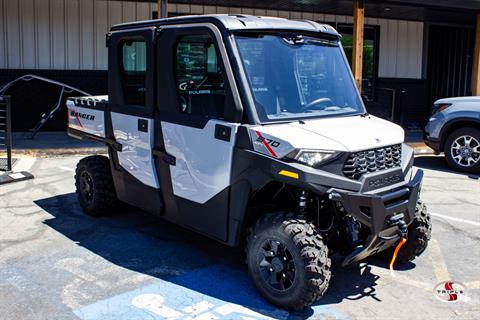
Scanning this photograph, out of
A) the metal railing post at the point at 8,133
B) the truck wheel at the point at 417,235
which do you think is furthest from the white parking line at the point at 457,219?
the metal railing post at the point at 8,133

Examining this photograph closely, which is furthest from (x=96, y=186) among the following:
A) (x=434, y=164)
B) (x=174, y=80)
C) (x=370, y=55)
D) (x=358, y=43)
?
(x=370, y=55)

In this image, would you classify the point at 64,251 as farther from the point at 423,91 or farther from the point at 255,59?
the point at 423,91

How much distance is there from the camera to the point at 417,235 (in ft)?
15.5

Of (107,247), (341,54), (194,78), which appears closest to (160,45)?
(194,78)

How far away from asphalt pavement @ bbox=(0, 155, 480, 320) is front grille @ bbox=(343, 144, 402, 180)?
3.40 ft

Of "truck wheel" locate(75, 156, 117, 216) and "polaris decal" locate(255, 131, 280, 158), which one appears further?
"truck wheel" locate(75, 156, 117, 216)

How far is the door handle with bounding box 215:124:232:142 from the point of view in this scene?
4.19 meters

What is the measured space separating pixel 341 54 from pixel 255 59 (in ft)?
3.39

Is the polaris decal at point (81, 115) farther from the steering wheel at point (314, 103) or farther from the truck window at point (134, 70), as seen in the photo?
the steering wheel at point (314, 103)

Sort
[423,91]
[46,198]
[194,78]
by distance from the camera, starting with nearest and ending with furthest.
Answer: [194,78] < [46,198] < [423,91]

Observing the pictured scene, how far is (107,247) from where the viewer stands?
529cm

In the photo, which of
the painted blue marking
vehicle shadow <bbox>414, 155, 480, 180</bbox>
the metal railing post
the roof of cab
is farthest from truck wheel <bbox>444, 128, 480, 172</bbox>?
the metal railing post

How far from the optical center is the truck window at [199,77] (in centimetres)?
437

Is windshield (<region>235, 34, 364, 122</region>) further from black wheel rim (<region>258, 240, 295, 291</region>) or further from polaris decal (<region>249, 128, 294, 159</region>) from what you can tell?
black wheel rim (<region>258, 240, 295, 291</region>)
